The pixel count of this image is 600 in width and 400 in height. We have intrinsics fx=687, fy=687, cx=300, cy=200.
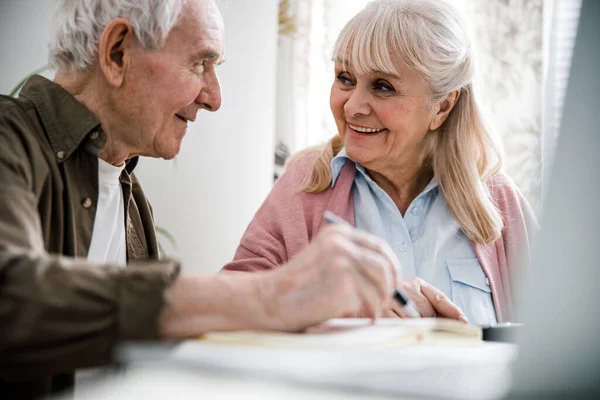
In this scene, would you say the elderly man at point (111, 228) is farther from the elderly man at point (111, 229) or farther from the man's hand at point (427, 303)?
the man's hand at point (427, 303)

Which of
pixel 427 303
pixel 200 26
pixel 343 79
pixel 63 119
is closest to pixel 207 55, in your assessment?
pixel 200 26

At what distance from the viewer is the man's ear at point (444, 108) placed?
1944 millimetres

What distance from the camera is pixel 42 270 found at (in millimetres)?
765

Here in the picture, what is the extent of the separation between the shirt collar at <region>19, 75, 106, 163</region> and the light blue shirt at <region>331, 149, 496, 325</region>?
77 cm

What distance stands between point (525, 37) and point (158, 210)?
1.40m

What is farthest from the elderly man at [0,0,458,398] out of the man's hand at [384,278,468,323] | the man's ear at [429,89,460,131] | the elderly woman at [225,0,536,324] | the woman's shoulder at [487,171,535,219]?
the woman's shoulder at [487,171,535,219]

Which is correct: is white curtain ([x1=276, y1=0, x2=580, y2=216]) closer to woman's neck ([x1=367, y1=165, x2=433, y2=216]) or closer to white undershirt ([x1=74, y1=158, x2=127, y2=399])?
woman's neck ([x1=367, y1=165, x2=433, y2=216])

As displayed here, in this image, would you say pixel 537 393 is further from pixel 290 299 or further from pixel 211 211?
pixel 211 211

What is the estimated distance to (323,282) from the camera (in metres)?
0.83

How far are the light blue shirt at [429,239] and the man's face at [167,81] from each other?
573 mm

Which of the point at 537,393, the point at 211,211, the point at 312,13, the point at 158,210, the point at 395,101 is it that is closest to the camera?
the point at 537,393

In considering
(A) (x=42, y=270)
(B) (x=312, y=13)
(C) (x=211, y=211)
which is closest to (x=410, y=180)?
(C) (x=211, y=211)

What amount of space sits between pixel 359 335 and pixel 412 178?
1144mm

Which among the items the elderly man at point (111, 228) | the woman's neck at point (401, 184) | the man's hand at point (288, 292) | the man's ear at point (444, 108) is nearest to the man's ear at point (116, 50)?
the elderly man at point (111, 228)
